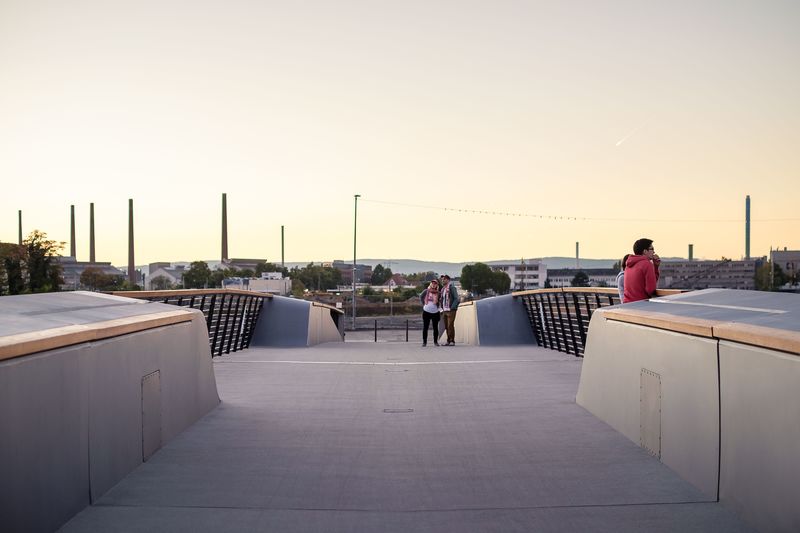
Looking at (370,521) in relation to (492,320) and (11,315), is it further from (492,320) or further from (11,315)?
(492,320)

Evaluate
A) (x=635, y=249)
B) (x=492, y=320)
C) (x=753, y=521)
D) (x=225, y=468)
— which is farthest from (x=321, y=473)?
(x=492, y=320)

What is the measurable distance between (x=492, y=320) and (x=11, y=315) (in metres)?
13.6

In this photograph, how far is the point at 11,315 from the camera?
4031 millimetres

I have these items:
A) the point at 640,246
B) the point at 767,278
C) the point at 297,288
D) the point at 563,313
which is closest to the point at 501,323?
the point at 563,313

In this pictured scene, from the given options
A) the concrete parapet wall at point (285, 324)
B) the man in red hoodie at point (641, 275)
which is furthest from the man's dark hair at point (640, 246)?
the concrete parapet wall at point (285, 324)

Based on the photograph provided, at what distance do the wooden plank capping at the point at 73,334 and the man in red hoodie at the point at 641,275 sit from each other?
467cm

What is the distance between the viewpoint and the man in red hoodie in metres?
7.96

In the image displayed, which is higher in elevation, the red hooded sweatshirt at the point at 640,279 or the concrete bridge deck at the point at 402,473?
the red hooded sweatshirt at the point at 640,279

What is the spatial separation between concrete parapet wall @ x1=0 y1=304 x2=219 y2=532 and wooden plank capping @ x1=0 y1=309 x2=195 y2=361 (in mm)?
29

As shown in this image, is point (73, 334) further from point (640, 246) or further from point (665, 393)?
point (640, 246)

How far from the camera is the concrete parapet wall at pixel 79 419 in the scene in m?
3.07

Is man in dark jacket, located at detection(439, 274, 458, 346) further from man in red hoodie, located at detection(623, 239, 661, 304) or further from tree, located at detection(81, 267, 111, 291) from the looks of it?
tree, located at detection(81, 267, 111, 291)

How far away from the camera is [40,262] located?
181 feet

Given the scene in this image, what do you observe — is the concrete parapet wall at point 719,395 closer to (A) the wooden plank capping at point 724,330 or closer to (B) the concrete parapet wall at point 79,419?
(A) the wooden plank capping at point 724,330
